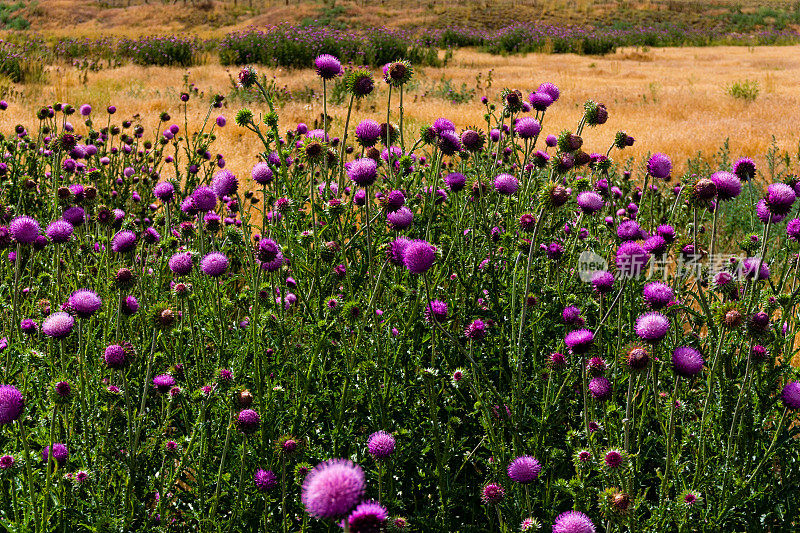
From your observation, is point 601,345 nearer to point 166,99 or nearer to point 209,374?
point 209,374

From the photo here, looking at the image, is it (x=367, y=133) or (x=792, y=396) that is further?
(x=367, y=133)

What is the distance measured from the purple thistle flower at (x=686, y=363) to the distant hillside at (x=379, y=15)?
30683mm

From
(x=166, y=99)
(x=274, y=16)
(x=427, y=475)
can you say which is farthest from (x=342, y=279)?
(x=274, y=16)

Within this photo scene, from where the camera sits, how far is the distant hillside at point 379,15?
3366cm

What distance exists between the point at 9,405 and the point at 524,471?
4.96 ft

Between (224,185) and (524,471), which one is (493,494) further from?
(224,185)

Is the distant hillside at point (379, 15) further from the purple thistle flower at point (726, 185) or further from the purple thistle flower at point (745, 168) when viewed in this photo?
the purple thistle flower at point (726, 185)

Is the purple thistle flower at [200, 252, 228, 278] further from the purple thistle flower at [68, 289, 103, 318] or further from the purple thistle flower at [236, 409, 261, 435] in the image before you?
the purple thistle flower at [236, 409, 261, 435]

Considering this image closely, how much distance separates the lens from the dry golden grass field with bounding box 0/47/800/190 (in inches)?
373

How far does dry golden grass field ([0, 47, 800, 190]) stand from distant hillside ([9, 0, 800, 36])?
1530 cm

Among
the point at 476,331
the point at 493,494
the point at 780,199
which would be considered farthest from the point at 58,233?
the point at 780,199

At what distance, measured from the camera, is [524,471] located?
1972mm

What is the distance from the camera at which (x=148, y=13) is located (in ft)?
124

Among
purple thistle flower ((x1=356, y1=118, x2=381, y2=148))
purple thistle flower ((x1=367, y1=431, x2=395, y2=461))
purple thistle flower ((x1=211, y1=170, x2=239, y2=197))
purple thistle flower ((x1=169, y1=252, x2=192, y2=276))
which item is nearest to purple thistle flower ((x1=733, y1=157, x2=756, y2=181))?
purple thistle flower ((x1=356, y1=118, x2=381, y2=148))
